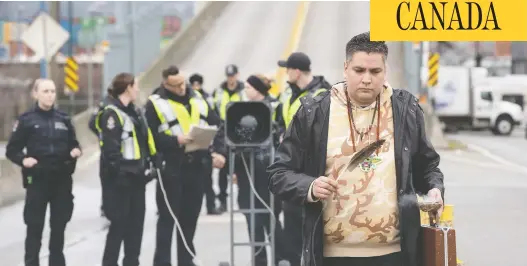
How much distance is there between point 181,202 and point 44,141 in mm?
1353

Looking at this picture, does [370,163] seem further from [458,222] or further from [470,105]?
[470,105]

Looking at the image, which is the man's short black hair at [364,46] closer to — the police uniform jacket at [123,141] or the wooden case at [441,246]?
the wooden case at [441,246]

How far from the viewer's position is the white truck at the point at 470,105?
134 ft

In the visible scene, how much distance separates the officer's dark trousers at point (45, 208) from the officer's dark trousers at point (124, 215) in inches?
14.6

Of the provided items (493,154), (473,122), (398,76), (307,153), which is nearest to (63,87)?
(398,76)

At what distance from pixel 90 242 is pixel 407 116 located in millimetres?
8271

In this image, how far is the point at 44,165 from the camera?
998cm

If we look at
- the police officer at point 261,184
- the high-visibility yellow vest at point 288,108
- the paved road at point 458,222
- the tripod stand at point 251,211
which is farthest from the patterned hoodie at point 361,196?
the paved road at point 458,222

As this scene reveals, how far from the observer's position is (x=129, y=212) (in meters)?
10.0

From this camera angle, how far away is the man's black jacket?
16.9 ft

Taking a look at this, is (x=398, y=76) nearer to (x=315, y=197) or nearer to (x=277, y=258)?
(x=277, y=258)

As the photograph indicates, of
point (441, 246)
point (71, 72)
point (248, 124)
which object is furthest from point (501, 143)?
point (441, 246)

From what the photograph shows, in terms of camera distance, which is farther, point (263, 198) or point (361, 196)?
point (263, 198)

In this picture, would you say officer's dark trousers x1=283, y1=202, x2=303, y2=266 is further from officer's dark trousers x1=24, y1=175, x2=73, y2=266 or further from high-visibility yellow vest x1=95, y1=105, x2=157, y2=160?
officer's dark trousers x1=24, y1=175, x2=73, y2=266
